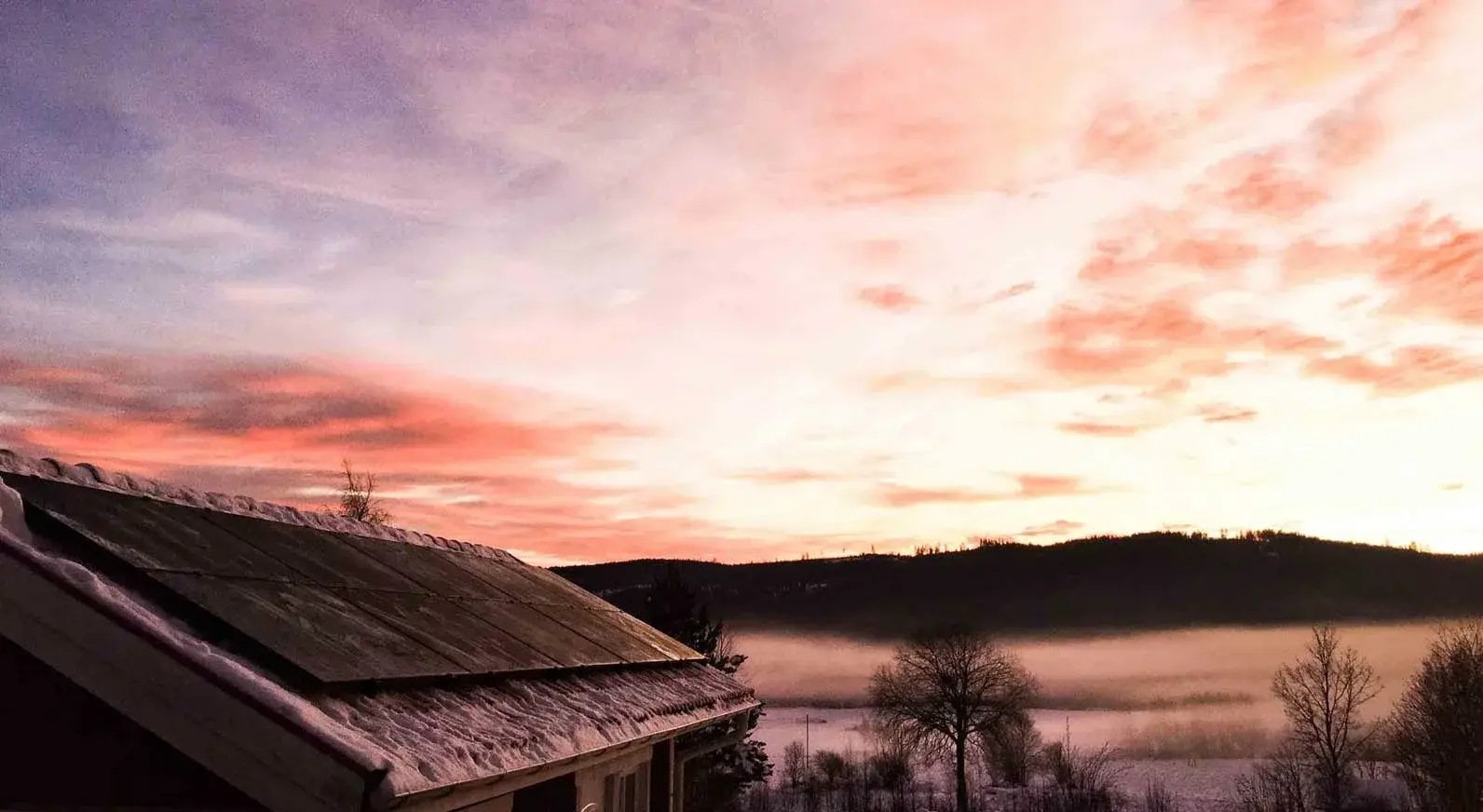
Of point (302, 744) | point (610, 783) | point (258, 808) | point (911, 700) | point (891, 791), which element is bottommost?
point (891, 791)

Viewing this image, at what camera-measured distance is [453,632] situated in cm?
691

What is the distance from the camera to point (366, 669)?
5078 mm

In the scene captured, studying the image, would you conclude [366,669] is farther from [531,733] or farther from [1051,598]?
[1051,598]

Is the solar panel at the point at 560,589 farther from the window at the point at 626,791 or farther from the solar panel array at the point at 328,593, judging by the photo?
the window at the point at 626,791

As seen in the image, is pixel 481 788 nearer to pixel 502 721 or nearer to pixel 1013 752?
pixel 502 721

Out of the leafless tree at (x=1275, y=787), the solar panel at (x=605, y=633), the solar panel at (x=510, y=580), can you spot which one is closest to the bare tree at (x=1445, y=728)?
the leafless tree at (x=1275, y=787)

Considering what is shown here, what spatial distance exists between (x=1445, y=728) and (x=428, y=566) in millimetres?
67113

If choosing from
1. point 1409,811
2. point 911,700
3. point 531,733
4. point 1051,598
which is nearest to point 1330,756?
point 1409,811

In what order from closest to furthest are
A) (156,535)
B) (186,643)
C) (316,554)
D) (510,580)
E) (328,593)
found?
1. (186,643)
2. (156,535)
3. (328,593)
4. (316,554)
5. (510,580)

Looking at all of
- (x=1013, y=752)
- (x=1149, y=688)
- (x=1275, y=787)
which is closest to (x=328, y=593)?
(x=1275, y=787)

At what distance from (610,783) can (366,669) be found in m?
4.43

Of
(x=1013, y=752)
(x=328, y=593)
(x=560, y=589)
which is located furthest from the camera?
(x=1013, y=752)

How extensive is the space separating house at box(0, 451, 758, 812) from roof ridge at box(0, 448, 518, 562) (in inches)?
0.8

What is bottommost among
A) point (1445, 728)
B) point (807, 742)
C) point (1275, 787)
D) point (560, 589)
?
point (807, 742)
